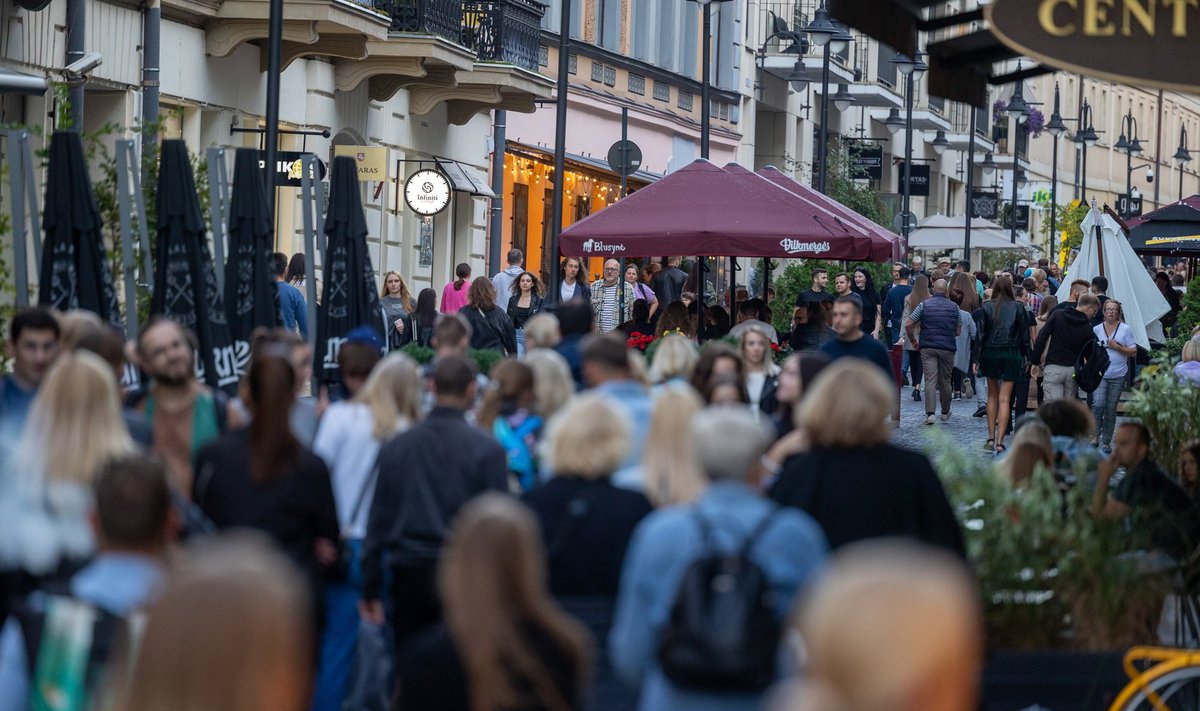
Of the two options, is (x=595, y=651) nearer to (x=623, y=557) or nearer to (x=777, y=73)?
(x=623, y=557)

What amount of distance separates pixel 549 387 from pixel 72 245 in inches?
144

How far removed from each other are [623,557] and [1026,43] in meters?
2.27

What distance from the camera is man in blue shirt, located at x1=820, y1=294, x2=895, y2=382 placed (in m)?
12.5

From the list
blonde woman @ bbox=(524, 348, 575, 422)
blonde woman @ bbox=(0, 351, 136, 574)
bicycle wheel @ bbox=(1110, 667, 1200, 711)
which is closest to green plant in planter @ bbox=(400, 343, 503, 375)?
blonde woman @ bbox=(524, 348, 575, 422)

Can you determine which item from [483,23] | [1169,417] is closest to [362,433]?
[1169,417]

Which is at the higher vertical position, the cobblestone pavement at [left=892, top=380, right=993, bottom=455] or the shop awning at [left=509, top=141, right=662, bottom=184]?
the shop awning at [left=509, top=141, right=662, bottom=184]

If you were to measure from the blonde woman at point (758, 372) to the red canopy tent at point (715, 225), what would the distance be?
17.0 ft

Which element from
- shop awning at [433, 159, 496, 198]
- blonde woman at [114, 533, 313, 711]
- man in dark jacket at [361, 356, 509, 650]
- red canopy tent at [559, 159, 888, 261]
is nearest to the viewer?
blonde woman at [114, 533, 313, 711]

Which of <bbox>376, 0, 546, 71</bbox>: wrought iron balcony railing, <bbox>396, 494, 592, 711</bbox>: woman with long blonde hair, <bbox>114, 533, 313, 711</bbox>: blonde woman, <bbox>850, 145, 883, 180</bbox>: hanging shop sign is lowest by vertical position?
<bbox>396, 494, 592, 711</bbox>: woman with long blonde hair

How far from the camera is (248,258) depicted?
12.7 meters

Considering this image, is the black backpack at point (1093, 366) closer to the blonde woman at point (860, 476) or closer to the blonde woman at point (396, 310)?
the blonde woman at point (396, 310)

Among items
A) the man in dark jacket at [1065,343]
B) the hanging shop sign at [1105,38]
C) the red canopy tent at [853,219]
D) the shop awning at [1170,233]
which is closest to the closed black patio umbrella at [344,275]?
the red canopy tent at [853,219]

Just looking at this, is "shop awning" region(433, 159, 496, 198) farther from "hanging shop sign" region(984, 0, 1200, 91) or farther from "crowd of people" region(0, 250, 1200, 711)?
"hanging shop sign" region(984, 0, 1200, 91)

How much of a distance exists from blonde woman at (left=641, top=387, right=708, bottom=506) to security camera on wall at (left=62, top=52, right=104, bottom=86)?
513 inches
